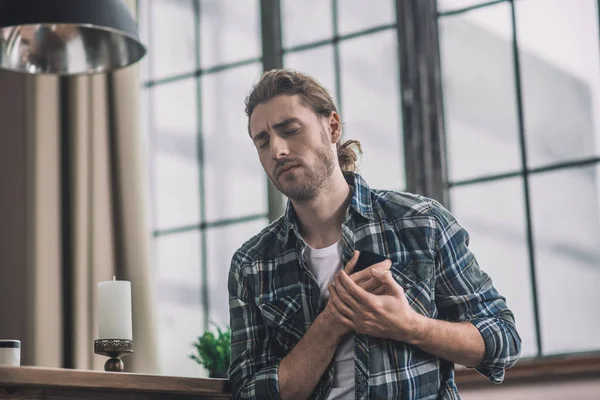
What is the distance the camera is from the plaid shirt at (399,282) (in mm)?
1745

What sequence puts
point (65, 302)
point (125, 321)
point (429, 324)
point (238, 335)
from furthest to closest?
point (65, 302) < point (125, 321) < point (238, 335) < point (429, 324)

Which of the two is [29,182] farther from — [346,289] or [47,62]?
[346,289]

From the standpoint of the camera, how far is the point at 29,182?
11.1 ft

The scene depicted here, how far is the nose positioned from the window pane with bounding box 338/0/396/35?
133 cm

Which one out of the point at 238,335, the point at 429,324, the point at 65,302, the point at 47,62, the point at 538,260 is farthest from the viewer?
the point at 65,302

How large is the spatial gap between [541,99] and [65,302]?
5.92ft

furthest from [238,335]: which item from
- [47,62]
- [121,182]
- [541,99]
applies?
[121,182]

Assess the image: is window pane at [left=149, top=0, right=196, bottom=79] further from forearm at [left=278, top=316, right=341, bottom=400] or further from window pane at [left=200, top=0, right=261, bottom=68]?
forearm at [left=278, top=316, right=341, bottom=400]

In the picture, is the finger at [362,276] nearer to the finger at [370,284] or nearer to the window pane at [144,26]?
the finger at [370,284]

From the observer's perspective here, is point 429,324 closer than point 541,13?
Yes

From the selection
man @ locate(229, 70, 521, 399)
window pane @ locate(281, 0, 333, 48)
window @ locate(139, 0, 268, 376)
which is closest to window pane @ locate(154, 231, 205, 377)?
window @ locate(139, 0, 268, 376)

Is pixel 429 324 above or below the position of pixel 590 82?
below

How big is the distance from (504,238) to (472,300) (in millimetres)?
1050

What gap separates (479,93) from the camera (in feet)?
9.60
